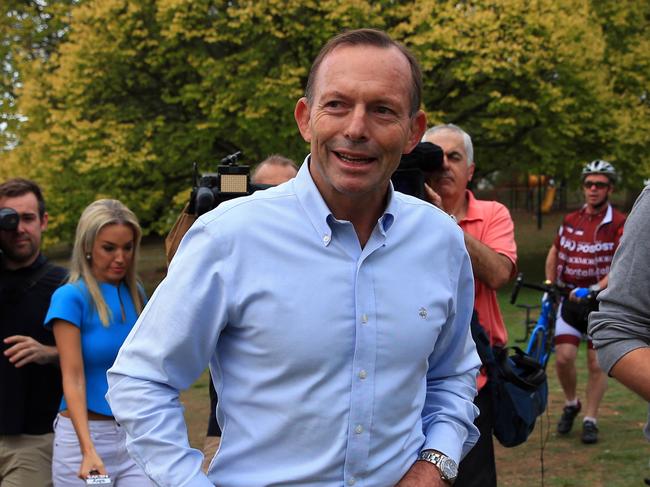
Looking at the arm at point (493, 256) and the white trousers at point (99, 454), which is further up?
the arm at point (493, 256)

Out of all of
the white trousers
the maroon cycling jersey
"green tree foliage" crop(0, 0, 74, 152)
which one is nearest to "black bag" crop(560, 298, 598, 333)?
the maroon cycling jersey

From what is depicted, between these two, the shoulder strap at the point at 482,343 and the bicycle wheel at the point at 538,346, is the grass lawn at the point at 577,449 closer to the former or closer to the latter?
the bicycle wheel at the point at 538,346

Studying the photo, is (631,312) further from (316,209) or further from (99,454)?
(99,454)

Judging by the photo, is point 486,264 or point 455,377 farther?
point 486,264

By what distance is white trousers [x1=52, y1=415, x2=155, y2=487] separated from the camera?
4.21 meters

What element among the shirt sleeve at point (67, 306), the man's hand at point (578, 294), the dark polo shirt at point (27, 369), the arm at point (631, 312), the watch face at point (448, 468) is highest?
the arm at point (631, 312)

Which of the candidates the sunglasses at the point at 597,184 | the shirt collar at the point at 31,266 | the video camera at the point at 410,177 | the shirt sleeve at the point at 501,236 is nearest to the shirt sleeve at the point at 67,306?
the shirt collar at the point at 31,266

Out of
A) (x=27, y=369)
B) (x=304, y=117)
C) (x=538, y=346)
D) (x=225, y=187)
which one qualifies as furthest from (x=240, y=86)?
(x=304, y=117)

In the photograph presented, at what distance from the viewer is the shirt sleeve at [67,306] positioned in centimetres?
424

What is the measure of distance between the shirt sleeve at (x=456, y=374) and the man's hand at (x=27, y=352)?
257cm

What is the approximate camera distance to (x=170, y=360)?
2018 mm

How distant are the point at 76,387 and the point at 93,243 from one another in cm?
74

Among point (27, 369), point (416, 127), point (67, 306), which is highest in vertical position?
point (416, 127)

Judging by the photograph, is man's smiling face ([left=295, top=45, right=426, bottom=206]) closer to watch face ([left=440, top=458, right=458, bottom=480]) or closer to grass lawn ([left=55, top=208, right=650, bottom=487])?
watch face ([left=440, top=458, right=458, bottom=480])
